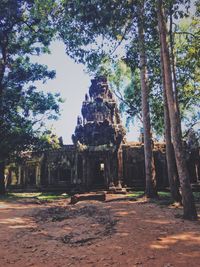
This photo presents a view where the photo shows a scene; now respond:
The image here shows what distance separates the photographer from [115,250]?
7441 mm

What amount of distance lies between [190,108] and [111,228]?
77.1 ft

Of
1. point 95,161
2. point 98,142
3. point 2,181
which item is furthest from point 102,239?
point 95,161

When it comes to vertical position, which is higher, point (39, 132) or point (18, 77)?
point (18, 77)

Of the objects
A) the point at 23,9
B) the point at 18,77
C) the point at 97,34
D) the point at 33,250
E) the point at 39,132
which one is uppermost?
the point at 23,9

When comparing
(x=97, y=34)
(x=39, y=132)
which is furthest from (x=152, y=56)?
(x=39, y=132)

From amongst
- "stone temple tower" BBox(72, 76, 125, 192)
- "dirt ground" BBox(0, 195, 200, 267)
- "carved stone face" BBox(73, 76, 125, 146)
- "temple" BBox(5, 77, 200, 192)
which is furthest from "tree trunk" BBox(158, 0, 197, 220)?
"carved stone face" BBox(73, 76, 125, 146)

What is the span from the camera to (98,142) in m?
28.8

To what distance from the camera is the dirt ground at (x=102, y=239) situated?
22.6 feet

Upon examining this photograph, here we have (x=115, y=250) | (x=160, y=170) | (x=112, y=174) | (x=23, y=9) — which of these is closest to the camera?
(x=115, y=250)

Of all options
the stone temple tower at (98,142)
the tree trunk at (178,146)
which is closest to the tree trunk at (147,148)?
the tree trunk at (178,146)

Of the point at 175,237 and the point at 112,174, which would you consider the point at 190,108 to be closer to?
the point at 112,174

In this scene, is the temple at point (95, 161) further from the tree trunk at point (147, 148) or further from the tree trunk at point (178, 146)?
the tree trunk at point (178, 146)

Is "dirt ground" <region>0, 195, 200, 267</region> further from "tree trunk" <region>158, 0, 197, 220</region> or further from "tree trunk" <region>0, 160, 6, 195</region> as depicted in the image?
"tree trunk" <region>0, 160, 6, 195</region>

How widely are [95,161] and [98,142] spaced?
2.15 meters
